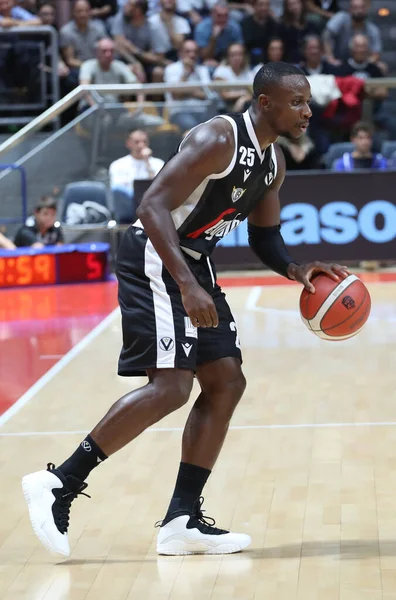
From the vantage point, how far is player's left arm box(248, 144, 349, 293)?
15.0 feet

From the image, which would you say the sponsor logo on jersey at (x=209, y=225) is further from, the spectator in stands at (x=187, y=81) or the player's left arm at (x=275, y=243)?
the spectator in stands at (x=187, y=81)

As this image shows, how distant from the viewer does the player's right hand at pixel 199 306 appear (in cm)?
392

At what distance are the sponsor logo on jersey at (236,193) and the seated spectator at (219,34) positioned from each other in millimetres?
11683

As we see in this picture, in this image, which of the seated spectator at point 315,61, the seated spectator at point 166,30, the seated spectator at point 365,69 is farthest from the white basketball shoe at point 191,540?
the seated spectator at point 166,30

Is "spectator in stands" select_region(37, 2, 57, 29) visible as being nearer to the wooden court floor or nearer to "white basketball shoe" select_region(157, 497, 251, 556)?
the wooden court floor

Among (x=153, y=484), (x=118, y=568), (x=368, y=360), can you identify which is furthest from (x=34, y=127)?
(x=118, y=568)

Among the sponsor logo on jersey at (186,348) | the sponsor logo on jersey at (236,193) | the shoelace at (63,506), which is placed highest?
the sponsor logo on jersey at (236,193)

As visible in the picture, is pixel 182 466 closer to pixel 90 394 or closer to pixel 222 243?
pixel 90 394

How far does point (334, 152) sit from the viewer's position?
14070 millimetres

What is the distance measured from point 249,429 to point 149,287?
2313mm

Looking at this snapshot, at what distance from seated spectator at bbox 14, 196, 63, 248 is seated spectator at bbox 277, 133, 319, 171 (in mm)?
3082

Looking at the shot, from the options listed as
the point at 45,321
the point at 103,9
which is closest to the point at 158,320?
the point at 45,321

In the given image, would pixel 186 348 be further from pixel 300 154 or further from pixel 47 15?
pixel 47 15

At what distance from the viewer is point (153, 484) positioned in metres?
5.31
